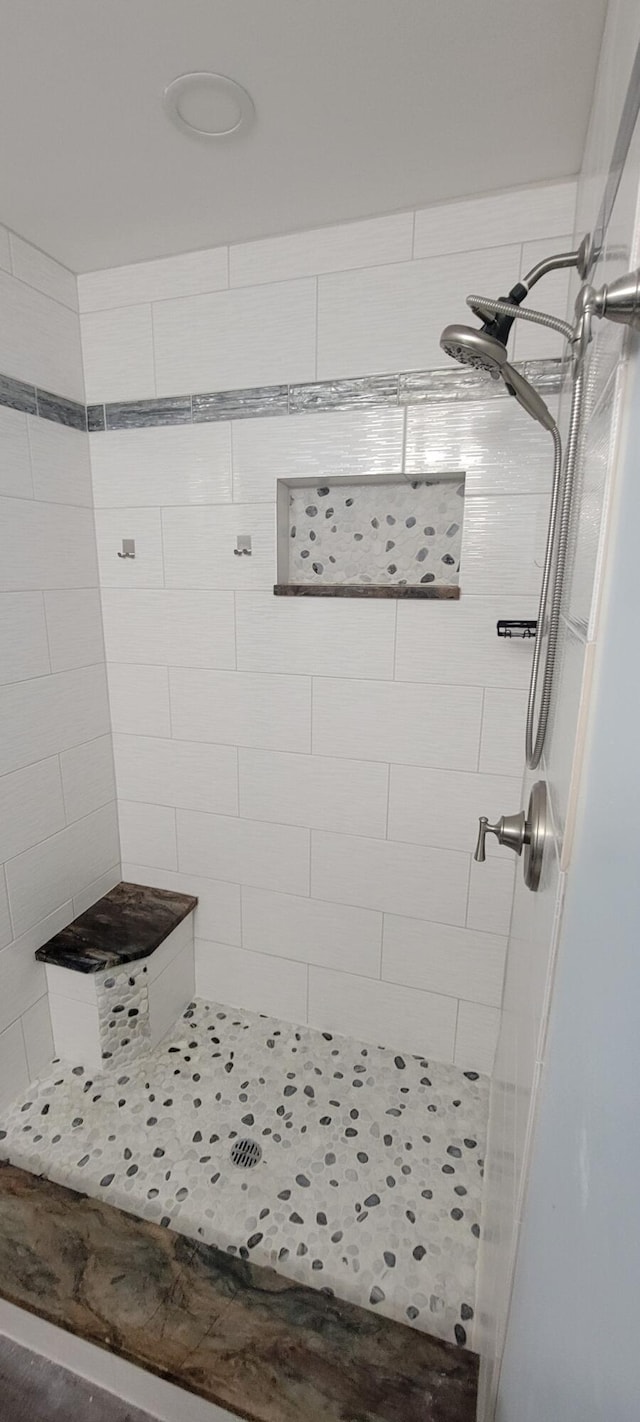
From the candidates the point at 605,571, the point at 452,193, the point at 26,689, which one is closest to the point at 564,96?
the point at 452,193

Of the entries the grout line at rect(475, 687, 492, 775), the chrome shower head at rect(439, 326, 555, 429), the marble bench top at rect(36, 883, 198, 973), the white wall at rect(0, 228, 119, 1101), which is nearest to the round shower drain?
the marble bench top at rect(36, 883, 198, 973)

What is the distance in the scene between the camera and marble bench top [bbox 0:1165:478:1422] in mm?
967

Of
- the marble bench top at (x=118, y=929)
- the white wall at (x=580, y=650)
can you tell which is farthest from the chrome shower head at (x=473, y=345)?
the marble bench top at (x=118, y=929)

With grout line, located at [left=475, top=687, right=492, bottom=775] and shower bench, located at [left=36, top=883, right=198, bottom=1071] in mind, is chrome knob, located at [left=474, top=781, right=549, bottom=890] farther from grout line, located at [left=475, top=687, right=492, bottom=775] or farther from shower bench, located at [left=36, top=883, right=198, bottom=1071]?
shower bench, located at [left=36, top=883, right=198, bottom=1071]

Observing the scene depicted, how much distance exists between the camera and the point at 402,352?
143cm

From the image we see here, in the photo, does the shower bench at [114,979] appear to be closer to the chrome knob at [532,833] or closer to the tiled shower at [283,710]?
the tiled shower at [283,710]

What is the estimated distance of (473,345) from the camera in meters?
0.94

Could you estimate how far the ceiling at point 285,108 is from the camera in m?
0.92

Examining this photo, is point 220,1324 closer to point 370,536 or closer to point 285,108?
point 370,536

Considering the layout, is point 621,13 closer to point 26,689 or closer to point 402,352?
point 402,352

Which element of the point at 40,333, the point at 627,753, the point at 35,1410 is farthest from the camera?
the point at 40,333

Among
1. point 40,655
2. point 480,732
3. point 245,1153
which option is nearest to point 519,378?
point 480,732

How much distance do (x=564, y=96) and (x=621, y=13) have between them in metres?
0.49

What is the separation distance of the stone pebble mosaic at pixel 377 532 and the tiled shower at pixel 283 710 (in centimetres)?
1
